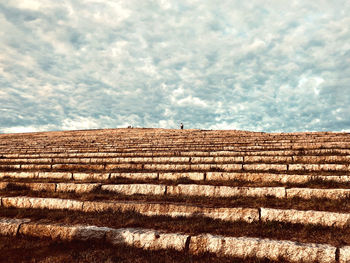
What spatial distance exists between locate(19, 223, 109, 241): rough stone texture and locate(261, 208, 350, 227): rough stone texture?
321cm

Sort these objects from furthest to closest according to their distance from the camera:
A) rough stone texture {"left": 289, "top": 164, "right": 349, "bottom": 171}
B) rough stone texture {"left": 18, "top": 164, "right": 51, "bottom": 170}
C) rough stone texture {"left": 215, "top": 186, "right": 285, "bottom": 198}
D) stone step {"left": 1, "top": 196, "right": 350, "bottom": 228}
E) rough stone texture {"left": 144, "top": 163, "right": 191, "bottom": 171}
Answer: rough stone texture {"left": 18, "top": 164, "right": 51, "bottom": 170}
rough stone texture {"left": 144, "top": 163, "right": 191, "bottom": 171}
rough stone texture {"left": 289, "top": 164, "right": 349, "bottom": 171}
rough stone texture {"left": 215, "top": 186, "right": 285, "bottom": 198}
stone step {"left": 1, "top": 196, "right": 350, "bottom": 228}

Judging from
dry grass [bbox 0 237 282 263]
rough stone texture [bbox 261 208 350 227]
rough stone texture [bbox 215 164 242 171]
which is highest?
rough stone texture [bbox 215 164 242 171]

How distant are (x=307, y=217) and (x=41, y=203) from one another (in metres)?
6.39

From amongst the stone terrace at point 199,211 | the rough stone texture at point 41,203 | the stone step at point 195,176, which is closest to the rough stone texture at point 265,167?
the stone terrace at point 199,211

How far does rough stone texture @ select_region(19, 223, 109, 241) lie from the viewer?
13.8 feet

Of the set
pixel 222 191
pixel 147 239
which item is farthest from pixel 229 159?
pixel 147 239

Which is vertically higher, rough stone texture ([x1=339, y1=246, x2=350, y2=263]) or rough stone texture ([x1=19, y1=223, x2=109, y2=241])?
rough stone texture ([x1=339, y1=246, x2=350, y2=263])

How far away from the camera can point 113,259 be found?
349 centimetres

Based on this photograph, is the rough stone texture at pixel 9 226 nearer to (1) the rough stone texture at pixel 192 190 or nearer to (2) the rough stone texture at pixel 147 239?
(2) the rough stone texture at pixel 147 239

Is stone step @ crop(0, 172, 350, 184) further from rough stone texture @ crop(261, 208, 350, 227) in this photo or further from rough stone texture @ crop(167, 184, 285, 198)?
rough stone texture @ crop(261, 208, 350, 227)

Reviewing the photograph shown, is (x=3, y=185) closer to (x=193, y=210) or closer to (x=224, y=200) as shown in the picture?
(x=193, y=210)

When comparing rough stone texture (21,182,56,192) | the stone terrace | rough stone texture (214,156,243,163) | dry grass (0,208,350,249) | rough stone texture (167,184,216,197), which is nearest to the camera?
the stone terrace

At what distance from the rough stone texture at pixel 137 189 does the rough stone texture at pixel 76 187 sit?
0.34m

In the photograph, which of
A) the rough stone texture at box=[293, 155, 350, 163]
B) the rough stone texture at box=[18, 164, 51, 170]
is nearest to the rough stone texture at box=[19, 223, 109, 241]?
the rough stone texture at box=[18, 164, 51, 170]
